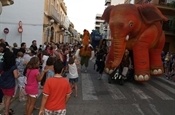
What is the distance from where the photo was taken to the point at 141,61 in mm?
13234

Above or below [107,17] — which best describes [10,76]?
below

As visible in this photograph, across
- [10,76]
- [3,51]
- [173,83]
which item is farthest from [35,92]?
[173,83]

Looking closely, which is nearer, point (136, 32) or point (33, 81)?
point (33, 81)

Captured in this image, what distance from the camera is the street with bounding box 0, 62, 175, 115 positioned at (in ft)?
31.2

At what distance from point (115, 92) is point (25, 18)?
1961cm

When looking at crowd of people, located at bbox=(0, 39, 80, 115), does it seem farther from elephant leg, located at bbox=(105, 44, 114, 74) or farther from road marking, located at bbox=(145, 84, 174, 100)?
road marking, located at bbox=(145, 84, 174, 100)

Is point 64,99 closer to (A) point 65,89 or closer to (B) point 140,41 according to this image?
(A) point 65,89

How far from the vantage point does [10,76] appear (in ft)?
26.1

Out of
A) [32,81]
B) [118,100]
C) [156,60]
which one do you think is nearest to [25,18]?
[156,60]

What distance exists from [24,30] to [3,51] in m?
22.6

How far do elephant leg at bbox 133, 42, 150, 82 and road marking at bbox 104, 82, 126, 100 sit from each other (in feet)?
3.13

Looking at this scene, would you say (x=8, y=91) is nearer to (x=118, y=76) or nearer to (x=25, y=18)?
(x=118, y=76)

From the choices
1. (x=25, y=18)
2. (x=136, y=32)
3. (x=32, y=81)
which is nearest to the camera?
(x=32, y=81)

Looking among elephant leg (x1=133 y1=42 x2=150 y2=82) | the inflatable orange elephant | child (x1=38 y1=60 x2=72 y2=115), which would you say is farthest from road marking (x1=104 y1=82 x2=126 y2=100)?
child (x1=38 y1=60 x2=72 y2=115)
